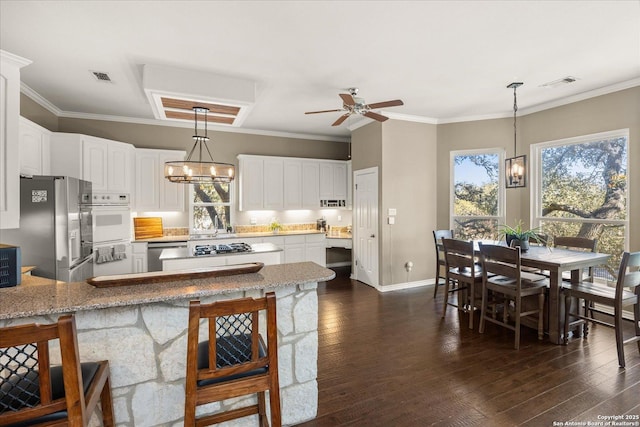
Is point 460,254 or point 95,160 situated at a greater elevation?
point 95,160

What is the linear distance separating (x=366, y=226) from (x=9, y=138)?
455 centimetres

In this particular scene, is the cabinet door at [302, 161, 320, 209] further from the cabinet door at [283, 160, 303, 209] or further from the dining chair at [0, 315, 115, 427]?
the dining chair at [0, 315, 115, 427]

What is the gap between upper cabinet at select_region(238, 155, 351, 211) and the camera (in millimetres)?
5848

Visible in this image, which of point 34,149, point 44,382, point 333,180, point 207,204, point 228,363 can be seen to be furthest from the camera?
point 333,180

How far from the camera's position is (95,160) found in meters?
4.42

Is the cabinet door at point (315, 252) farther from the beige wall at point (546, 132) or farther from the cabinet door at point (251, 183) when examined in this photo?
the beige wall at point (546, 132)

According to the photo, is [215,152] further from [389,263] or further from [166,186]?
[389,263]

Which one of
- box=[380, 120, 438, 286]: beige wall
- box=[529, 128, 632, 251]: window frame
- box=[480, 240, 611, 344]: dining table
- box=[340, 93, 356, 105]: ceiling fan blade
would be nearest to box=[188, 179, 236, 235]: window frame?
box=[380, 120, 438, 286]: beige wall

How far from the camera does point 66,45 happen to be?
286cm

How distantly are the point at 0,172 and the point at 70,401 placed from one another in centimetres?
171

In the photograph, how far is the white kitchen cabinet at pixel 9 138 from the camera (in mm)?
2002

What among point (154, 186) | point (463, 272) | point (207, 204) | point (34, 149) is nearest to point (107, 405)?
point (34, 149)

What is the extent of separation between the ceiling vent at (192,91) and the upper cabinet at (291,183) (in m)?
Result: 2.05

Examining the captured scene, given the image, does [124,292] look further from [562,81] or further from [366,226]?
[562,81]
